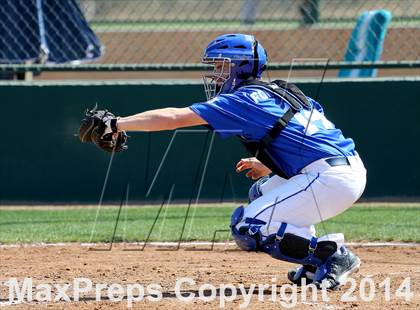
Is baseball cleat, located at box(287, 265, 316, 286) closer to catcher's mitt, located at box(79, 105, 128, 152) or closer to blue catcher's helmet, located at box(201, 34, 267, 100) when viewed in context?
blue catcher's helmet, located at box(201, 34, 267, 100)

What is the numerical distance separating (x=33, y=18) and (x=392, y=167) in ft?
15.0

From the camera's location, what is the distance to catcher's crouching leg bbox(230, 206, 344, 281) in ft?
16.1

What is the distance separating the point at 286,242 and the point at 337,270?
0.41 metres

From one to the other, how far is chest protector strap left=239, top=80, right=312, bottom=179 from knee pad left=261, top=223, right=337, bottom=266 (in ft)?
1.36

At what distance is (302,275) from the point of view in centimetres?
526

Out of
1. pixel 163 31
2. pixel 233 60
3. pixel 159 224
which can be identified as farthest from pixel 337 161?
pixel 163 31

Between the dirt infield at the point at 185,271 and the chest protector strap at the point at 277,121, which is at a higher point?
the chest protector strap at the point at 277,121

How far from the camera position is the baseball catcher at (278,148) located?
191 inches

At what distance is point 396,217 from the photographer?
8148 mm

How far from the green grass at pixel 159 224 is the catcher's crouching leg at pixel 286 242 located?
2210mm

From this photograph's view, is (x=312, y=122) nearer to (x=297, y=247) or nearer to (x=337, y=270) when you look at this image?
(x=297, y=247)

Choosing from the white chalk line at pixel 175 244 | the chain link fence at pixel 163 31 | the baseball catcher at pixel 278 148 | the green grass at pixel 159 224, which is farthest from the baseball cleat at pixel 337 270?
the chain link fence at pixel 163 31

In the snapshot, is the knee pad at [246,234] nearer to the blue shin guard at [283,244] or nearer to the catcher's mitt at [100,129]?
the blue shin guard at [283,244]

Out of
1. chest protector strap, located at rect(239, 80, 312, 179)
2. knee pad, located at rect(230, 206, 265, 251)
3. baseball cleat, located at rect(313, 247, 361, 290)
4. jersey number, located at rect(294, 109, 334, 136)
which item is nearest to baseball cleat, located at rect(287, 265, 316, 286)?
baseball cleat, located at rect(313, 247, 361, 290)
